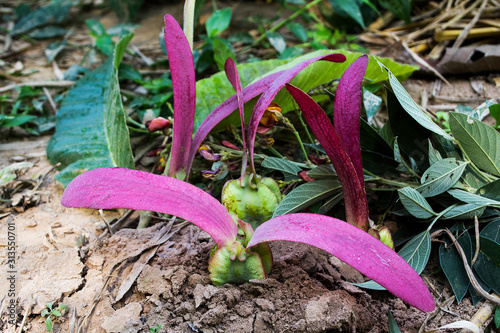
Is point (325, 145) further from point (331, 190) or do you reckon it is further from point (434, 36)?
point (434, 36)

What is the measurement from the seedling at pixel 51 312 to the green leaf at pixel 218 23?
1.31 meters

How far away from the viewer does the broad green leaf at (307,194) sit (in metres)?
0.90

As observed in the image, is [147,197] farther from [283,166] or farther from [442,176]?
[442,176]

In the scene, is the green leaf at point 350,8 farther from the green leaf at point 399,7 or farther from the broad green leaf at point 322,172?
the broad green leaf at point 322,172

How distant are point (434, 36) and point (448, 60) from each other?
0.85ft

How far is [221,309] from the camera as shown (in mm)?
760

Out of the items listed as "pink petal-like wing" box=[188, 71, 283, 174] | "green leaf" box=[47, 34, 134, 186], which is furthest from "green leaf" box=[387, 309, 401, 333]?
"green leaf" box=[47, 34, 134, 186]

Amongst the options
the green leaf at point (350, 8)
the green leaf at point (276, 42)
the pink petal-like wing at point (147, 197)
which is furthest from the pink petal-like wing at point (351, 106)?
the green leaf at point (350, 8)

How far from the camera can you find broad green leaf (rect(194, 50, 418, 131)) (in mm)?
1164

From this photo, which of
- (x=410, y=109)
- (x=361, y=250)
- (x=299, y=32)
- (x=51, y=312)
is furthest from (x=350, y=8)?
(x=51, y=312)

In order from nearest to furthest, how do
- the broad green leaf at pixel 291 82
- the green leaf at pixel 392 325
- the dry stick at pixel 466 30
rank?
the green leaf at pixel 392 325, the broad green leaf at pixel 291 82, the dry stick at pixel 466 30

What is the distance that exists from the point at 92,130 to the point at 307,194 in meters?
0.81

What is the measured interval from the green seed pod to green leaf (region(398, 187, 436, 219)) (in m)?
0.28

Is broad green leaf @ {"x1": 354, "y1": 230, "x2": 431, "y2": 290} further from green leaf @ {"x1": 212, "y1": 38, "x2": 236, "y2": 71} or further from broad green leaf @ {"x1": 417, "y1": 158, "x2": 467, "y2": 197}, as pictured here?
green leaf @ {"x1": 212, "y1": 38, "x2": 236, "y2": 71}
